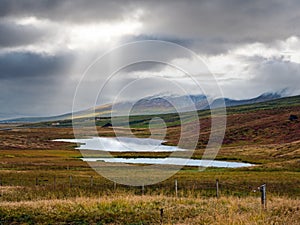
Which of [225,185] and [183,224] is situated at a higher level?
[183,224]

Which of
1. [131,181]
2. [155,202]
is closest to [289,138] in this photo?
[131,181]

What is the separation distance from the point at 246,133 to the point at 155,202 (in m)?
144

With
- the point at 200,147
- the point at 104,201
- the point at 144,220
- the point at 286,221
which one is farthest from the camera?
the point at 200,147

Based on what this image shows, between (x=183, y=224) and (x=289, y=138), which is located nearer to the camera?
(x=183, y=224)

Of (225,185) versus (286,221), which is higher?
(286,221)

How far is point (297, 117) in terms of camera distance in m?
163

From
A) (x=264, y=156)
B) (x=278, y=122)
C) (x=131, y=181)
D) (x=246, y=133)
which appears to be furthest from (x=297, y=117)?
(x=131, y=181)

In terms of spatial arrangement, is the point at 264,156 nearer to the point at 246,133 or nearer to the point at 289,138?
the point at 289,138

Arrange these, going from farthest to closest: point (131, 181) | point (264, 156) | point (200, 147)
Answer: point (200, 147) < point (264, 156) < point (131, 181)

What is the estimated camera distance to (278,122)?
164750 mm

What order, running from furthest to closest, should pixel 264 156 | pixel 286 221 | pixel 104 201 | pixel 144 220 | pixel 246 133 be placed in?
pixel 246 133
pixel 264 156
pixel 104 201
pixel 144 220
pixel 286 221

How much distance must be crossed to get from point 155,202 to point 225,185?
19987 mm

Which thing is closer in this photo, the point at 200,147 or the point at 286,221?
the point at 286,221

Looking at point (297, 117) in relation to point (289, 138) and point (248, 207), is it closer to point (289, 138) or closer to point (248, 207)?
point (289, 138)
